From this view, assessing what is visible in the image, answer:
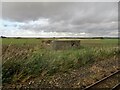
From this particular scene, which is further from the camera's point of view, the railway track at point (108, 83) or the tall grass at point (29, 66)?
the tall grass at point (29, 66)

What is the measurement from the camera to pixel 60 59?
10617 mm

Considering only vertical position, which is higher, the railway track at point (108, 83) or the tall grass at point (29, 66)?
the tall grass at point (29, 66)

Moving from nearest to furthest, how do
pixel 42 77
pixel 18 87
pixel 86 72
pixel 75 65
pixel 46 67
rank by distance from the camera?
1. pixel 18 87
2. pixel 42 77
3. pixel 46 67
4. pixel 86 72
5. pixel 75 65

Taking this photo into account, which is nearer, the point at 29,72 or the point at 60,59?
the point at 29,72

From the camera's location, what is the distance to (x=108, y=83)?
790 centimetres

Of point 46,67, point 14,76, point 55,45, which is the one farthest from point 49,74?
point 55,45

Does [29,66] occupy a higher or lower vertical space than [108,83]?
higher

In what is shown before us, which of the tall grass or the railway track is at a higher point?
the tall grass

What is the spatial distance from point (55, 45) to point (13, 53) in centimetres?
1490

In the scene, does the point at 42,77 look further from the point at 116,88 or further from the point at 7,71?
the point at 116,88

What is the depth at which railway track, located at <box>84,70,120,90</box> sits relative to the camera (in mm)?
6898

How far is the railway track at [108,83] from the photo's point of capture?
690 cm

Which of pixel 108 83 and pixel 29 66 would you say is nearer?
pixel 108 83

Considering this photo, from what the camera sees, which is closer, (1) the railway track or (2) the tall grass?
(1) the railway track
